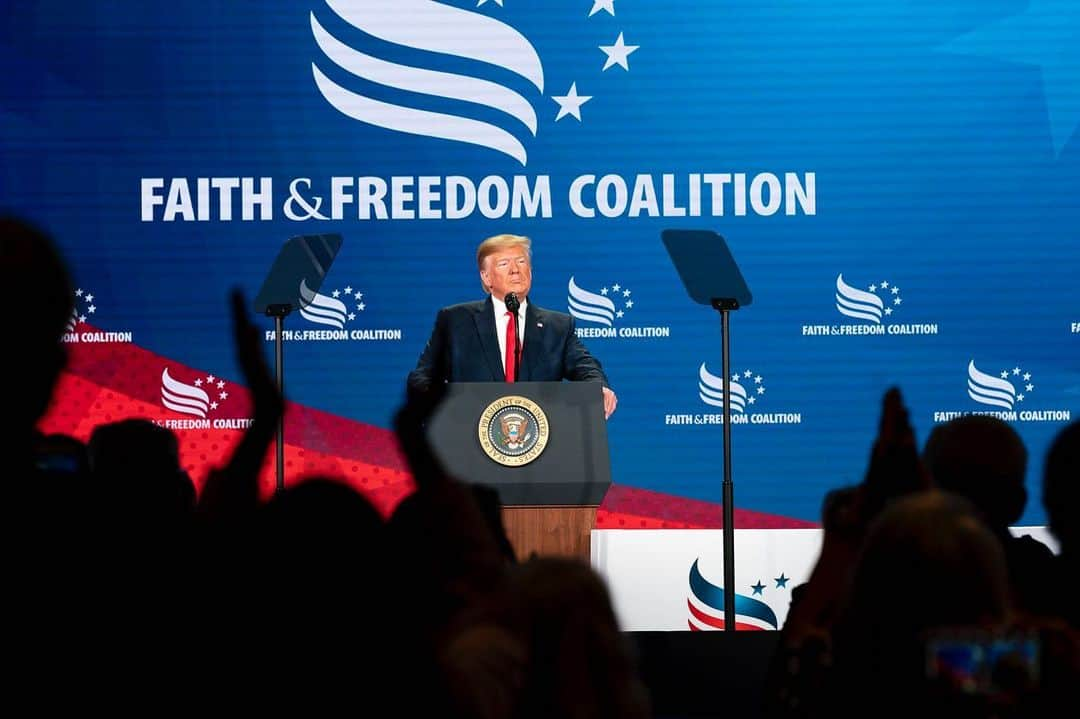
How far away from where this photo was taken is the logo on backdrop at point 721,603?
626 cm

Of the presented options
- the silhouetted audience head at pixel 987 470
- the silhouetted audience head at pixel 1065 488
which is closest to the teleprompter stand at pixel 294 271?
the silhouetted audience head at pixel 987 470

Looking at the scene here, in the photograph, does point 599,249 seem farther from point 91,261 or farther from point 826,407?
point 91,261

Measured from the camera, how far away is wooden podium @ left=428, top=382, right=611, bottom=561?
4.14 metres

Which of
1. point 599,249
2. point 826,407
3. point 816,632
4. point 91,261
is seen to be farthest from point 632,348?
point 816,632

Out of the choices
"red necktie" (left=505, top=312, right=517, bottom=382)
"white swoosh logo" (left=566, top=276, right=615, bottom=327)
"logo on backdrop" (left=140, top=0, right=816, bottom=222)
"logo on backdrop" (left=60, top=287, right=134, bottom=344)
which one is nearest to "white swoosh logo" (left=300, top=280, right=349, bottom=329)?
"logo on backdrop" (left=140, top=0, right=816, bottom=222)

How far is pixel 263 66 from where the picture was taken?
21.4 ft

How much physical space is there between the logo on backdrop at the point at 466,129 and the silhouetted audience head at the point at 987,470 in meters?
4.48

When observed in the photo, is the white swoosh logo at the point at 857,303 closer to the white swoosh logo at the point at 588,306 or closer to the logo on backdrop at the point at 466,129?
the logo on backdrop at the point at 466,129

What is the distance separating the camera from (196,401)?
6.43 meters

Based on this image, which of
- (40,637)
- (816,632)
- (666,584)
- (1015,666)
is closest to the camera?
(40,637)

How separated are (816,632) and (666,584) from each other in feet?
15.3

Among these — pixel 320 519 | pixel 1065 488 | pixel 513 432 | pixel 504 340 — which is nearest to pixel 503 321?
pixel 504 340

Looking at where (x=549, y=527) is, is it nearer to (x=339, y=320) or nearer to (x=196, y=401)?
(x=339, y=320)

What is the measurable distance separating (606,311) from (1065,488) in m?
4.73
